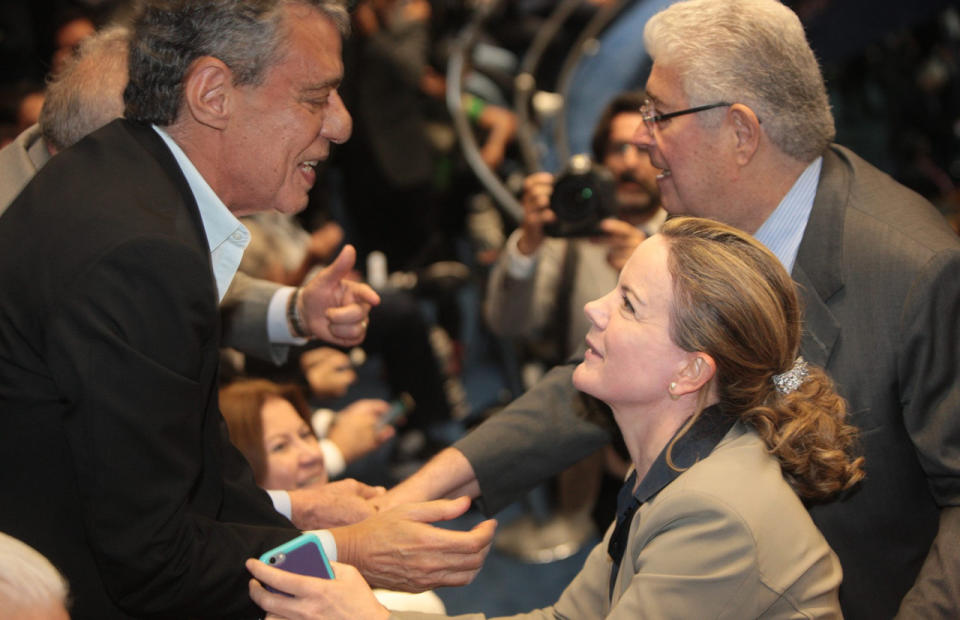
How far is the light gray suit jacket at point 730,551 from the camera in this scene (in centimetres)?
147

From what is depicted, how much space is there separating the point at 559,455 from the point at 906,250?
0.88 m

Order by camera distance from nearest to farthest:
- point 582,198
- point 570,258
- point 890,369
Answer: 1. point 890,369
2. point 582,198
3. point 570,258

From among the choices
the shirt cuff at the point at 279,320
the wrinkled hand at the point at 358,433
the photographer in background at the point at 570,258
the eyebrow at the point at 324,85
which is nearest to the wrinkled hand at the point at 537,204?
the photographer in background at the point at 570,258

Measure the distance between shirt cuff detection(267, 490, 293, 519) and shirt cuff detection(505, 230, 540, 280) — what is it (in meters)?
1.32

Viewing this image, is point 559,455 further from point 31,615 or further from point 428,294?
point 428,294

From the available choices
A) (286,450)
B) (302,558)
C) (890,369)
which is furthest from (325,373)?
(890,369)

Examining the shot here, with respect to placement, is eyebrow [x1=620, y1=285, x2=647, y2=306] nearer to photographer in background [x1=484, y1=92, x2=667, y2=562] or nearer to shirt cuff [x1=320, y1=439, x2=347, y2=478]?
photographer in background [x1=484, y1=92, x2=667, y2=562]

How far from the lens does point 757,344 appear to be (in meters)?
1.60

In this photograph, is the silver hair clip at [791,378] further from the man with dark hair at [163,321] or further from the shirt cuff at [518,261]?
the shirt cuff at [518,261]

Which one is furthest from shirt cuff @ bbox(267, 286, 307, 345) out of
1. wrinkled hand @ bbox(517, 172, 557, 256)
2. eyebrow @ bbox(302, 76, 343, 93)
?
wrinkled hand @ bbox(517, 172, 557, 256)

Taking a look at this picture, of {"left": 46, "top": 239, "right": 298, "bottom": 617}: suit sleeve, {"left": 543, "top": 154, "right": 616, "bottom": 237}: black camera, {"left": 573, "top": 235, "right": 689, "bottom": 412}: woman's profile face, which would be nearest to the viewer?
{"left": 46, "top": 239, "right": 298, "bottom": 617}: suit sleeve

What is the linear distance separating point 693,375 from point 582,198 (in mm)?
1252

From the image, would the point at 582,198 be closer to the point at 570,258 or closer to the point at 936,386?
the point at 570,258

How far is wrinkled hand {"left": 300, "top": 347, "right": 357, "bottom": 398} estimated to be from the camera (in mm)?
3131
